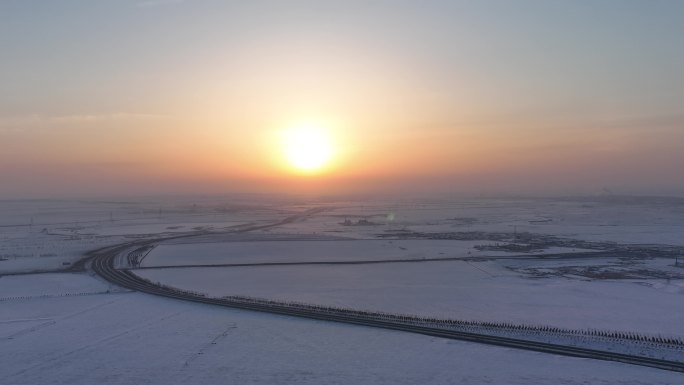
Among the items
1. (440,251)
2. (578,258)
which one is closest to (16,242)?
(440,251)

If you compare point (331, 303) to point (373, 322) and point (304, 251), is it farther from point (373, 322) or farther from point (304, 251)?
point (304, 251)

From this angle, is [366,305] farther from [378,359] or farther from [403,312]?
[378,359]

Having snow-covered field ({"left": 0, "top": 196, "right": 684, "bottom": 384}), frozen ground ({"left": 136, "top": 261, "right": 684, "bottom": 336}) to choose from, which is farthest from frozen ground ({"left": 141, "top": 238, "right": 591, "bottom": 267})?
frozen ground ({"left": 136, "top": 261, "right": 684, "bottom": 336})

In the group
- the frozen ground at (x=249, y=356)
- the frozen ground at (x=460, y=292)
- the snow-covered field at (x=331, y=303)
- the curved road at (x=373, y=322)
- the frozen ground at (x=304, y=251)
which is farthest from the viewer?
the frozen ground at (x=304, y=251)

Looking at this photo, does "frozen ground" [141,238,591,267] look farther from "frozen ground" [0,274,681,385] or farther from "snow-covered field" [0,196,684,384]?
"frozen ground" [0,274,681,385]

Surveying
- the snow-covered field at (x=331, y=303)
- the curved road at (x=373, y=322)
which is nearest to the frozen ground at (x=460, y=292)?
the snow-covered field at (x=331, y=303)

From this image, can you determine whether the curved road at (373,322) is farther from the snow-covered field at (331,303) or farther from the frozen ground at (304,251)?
the frozen ground at (304,251)
